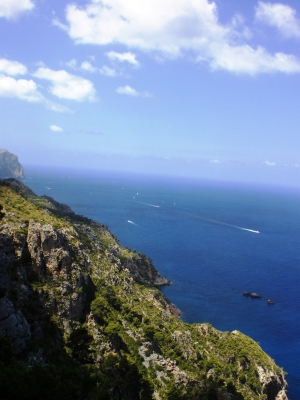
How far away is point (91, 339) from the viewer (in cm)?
3422

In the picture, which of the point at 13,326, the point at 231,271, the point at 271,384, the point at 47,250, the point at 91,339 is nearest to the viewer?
the point at 13,326

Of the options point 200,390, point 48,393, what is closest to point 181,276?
point 200,390

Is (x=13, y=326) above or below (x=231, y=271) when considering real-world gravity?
above

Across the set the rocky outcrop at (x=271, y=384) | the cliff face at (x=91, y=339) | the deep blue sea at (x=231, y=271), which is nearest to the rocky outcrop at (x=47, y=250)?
the cliff face at (x=91, y=339)

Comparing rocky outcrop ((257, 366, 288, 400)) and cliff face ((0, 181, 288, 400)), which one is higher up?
cliff face ((0, 181, 288, 400))

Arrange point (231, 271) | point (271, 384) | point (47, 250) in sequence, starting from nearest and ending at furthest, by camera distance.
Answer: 1. point (47, 250)
2. point (271, 384)
3. point (231, 271)

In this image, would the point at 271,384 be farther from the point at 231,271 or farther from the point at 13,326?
the point at 231,271

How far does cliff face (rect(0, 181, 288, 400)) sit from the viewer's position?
24906 mm

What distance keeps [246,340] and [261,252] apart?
90.2 meters

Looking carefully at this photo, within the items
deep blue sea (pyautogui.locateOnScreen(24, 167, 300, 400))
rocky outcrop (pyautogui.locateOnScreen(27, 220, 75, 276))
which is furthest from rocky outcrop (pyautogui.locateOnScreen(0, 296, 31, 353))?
deep blue sea (pyautogui.locateOnScreen(24, 167, 300, 400))

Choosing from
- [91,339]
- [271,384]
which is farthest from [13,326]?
[271,384]

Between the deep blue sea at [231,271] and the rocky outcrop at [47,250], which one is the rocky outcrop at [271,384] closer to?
the deep blue sea at [231,271]

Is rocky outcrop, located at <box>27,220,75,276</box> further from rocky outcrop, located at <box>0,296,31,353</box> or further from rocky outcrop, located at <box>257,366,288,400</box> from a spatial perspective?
rocky outcrop, located at <box>257,366,288,400</box>

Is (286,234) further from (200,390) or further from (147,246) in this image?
(200,390)
